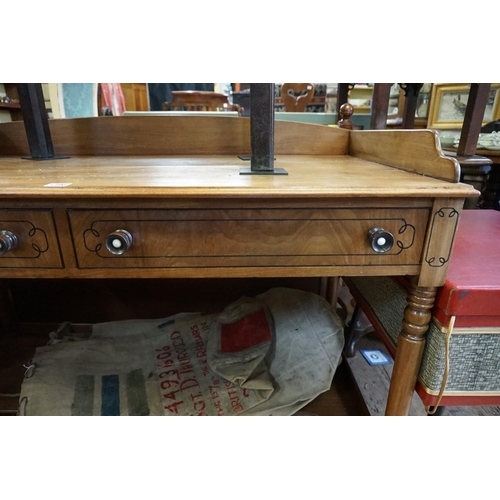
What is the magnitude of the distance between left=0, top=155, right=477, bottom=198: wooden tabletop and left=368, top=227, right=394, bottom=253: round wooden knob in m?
0.07

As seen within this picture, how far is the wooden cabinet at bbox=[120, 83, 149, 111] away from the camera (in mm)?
4000

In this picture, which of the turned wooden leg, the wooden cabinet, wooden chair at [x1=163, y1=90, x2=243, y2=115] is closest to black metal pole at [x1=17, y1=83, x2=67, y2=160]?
the turned wooden leg

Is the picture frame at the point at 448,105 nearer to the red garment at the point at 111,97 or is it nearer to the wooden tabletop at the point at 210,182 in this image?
the wooden tabletop at the point at 210,182

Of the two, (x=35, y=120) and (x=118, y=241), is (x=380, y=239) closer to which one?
(x=118, y=241)

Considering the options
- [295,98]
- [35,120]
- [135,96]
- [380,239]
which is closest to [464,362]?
[380,239]

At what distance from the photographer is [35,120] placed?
87 cm

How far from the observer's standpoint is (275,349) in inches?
41.4

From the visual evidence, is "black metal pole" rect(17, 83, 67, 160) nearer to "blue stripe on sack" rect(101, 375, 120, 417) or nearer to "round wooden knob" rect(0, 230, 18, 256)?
"round wooden knob" rect(0, 230, 18, 256)

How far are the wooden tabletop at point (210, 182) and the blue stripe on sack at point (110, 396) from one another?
2.13 feet

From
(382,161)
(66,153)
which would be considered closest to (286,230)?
(382,161)

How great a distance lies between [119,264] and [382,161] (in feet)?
2.13

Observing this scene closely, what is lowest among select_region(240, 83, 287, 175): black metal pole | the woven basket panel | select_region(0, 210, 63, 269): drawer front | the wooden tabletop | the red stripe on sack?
the red stripe on sack

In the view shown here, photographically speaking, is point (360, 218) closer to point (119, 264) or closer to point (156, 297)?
point (119, 264)

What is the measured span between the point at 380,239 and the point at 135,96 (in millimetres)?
4462
